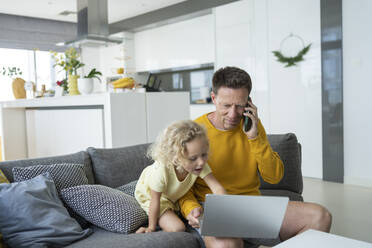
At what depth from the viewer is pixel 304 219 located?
1509 millimetres

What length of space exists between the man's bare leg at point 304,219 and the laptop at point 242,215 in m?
0.30

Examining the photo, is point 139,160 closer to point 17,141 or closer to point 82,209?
point 82,209

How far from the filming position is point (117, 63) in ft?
23.9

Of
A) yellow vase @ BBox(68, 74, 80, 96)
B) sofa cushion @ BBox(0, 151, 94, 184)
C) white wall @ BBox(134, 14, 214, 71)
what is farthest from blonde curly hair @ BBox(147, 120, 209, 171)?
white wall @ BBox(134, 14, 214, 71)

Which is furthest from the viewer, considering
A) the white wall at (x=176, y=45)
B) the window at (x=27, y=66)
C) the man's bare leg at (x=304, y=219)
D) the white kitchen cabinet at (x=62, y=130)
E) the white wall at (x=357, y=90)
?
the window at (x=27, y=66)

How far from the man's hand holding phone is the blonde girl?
0.20 metres

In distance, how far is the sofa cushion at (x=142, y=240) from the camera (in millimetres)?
1428

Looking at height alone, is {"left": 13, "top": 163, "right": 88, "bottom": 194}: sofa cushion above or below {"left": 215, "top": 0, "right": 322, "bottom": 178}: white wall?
below

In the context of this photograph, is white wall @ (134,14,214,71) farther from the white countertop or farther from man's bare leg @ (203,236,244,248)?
man's bare leg @ (203,236,244,248)

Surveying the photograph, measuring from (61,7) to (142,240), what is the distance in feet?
19.4

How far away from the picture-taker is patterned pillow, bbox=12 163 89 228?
167cm

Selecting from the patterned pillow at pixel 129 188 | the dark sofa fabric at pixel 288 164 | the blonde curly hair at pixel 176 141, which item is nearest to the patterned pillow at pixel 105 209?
the patterned pillow at pixel 129 188

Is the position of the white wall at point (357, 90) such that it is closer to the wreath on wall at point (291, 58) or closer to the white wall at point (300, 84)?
the white wall at point (300, 84)

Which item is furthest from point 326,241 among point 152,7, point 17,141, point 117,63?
point 117,63
